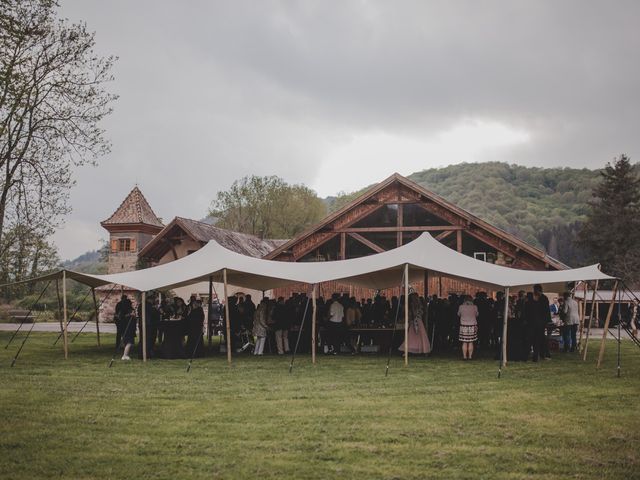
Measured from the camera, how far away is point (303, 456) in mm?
6156

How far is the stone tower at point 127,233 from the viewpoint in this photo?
37.2m

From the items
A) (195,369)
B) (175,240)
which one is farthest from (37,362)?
(175,240)

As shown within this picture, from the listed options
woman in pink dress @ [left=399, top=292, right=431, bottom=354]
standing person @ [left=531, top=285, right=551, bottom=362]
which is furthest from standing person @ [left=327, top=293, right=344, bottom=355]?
standing person @ [left=531, top=285, right=551, bottom=362]

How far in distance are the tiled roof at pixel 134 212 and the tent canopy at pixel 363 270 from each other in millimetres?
21776

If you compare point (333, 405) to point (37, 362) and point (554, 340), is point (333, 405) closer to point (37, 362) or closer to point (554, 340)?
point (37, 362)

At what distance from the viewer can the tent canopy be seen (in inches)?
535

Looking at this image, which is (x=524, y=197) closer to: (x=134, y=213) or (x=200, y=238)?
(x=134, y=213)

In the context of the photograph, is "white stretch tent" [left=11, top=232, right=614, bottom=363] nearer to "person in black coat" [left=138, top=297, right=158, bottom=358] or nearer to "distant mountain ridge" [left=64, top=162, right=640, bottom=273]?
"person in black coat" [left=138, top=297, right=158, bottom=358]

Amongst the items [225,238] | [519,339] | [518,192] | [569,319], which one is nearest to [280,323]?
[519,339]

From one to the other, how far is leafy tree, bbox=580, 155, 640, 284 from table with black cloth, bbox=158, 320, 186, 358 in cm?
3814

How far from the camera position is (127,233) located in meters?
37.8

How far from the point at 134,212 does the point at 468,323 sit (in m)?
28.4

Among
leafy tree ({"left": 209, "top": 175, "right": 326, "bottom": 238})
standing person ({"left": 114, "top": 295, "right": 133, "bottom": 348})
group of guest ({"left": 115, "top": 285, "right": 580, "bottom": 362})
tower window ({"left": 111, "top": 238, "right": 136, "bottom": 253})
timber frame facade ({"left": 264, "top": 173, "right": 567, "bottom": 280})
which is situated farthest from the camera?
leafy tree ({"left": 209, "top": 175, "right": 326, "bottom": 238})

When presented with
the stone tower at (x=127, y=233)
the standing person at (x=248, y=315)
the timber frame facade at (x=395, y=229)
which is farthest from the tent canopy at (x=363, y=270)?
the stone tower at (x=127, y=233)
